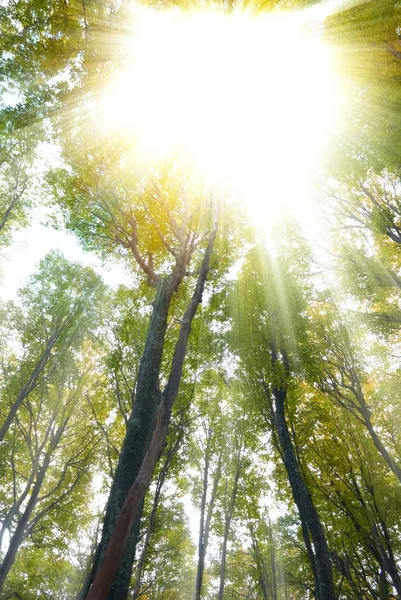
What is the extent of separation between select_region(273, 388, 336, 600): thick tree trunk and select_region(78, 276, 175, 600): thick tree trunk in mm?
6683

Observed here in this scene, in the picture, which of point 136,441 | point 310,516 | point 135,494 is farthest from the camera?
point 310,516

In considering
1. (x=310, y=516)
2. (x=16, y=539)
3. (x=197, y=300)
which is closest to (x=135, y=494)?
(x=197, y=300)

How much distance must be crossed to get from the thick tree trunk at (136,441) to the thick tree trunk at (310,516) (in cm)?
Answer: 668

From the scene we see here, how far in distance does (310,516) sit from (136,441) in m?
7.37

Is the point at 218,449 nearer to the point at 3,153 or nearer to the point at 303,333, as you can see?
the point at 303,333

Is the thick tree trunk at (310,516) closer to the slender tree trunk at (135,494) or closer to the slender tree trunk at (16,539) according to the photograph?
the slender tree trunk at (135,494)

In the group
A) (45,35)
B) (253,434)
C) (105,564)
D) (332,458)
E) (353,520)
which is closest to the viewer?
(105,564)

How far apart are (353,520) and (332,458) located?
92.7 inches

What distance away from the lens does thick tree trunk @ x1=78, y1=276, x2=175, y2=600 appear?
433 cm

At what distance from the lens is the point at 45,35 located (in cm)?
821

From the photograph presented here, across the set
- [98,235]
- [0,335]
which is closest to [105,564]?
[98,235]

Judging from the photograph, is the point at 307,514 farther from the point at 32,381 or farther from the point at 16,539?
the point at 32,381

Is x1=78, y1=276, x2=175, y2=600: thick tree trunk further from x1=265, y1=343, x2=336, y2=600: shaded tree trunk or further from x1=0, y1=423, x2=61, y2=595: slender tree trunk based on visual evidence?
x1=0, y1=423, x2=61, y2=595: slender tree trunk

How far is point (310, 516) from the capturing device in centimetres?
928
